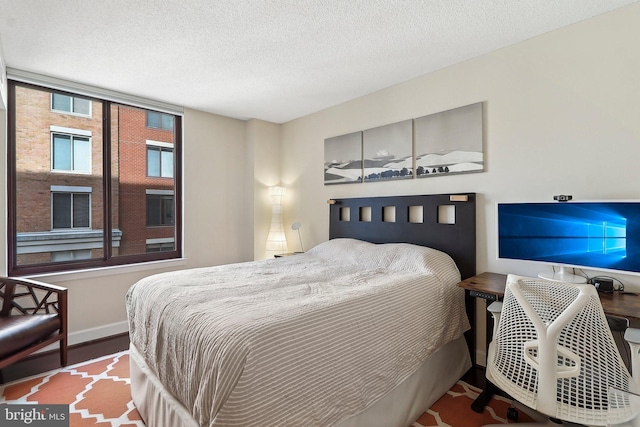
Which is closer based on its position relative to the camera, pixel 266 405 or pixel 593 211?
pixel 266 405

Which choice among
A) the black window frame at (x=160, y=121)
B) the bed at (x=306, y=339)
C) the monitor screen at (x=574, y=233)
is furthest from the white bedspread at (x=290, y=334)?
the black window frame at (x=160, y=121)

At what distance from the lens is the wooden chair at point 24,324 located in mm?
2111

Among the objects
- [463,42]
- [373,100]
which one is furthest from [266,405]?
[373,100]

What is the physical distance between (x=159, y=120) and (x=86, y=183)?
1.05 meters

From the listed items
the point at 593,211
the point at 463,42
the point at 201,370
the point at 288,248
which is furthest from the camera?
the point at 288,248

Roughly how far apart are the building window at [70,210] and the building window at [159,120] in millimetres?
1047

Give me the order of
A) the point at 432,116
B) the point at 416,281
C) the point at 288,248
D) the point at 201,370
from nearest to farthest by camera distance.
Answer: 1. the point at 201,370
2. the point at 416,281
3. the point at 432,116
4. the point at 288,248

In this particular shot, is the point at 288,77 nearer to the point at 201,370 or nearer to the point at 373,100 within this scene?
the point at 373,100

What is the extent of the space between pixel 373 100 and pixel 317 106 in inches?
29.5

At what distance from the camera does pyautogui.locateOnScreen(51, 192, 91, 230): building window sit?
10.1ft

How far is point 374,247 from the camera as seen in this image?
2.92m

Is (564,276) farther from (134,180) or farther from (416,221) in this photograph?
(134,180)

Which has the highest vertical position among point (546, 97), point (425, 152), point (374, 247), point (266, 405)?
point (546, 97)

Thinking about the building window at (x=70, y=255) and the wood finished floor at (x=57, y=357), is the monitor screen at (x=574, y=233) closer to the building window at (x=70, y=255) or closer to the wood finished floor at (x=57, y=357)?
Answer: the wood finished floor at (x=57, y=357)
